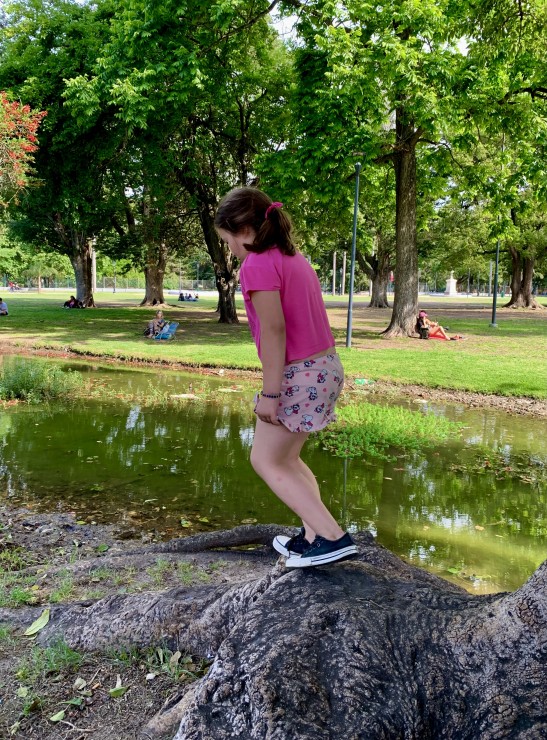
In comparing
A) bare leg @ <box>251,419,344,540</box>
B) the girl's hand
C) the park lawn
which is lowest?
the park lawn

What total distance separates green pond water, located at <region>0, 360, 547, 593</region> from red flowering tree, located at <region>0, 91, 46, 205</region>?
8750 millimetres

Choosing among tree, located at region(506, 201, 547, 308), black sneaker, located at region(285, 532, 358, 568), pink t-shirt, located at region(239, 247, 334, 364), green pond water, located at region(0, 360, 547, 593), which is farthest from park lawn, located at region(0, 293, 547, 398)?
tree, located at region(506, 201, 547, 308)

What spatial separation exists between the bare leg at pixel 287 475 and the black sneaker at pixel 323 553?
0.10ft

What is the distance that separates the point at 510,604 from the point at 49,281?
103 metres

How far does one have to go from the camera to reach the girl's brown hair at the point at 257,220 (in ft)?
9.25

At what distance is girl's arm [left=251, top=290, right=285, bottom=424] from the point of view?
9.13ft

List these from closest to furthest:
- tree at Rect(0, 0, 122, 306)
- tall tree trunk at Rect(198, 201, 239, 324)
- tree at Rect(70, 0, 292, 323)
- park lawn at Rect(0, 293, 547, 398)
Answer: park lawn at Rect(0, 293, 547, 398)
tree at Rect(70, 0, 292, 323)
tree at Rect(0, 0, 122, 306)
tall tree trunk at Rect(198, 201, 239, 324)

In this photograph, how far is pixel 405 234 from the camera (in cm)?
2138

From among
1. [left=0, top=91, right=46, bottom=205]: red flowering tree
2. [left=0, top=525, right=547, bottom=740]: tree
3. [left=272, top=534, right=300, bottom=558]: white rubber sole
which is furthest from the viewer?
[left=0, top=91, right=46, bottom=205]: red flowering tree

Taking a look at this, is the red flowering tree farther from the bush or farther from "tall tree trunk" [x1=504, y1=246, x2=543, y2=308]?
"tall tree trunk" [x1=504, y1=246, x2=543, y2=308]

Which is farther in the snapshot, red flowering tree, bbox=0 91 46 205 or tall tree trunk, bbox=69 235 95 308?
tall tree trunk, bbox=69 235 95 308

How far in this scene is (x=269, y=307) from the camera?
9.14 feet

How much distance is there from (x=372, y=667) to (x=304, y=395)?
117 cm

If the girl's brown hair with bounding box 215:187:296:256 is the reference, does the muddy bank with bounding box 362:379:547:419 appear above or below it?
below
